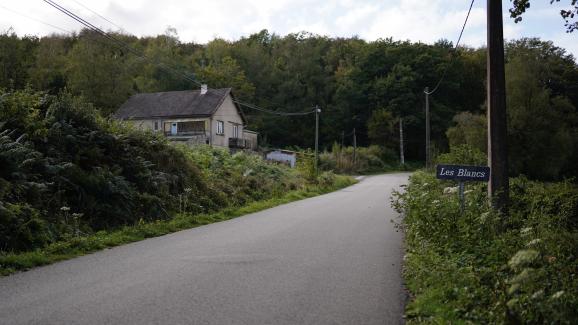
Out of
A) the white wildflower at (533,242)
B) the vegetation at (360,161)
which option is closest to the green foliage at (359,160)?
the vegetation at (360,161)

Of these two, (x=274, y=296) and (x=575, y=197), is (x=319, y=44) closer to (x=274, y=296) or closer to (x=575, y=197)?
(x=575, y=197)

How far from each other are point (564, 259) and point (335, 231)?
676 centimetres

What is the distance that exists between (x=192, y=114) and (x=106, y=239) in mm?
39695

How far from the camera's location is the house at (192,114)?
49.1 metres

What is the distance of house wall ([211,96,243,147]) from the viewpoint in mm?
49688

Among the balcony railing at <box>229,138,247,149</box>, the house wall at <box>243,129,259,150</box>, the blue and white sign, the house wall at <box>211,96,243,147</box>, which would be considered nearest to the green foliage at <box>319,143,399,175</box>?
the house wall at <box>243,129,259,150</box>

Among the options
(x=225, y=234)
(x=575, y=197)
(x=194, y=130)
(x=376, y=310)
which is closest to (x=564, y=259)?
(x=376, y=310)

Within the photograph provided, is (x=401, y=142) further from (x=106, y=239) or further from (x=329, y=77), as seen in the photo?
(x=106, y=239)

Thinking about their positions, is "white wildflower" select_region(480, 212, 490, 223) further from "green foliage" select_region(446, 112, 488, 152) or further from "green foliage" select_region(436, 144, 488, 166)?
"green foliage" select_region(446, 112, 488, 152)

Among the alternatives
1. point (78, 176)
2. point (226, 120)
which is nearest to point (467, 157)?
point (78, 176)

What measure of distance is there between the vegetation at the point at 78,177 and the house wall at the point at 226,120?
3002cm

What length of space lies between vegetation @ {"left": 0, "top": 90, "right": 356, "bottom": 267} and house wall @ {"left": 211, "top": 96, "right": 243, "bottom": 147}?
30.0 meters

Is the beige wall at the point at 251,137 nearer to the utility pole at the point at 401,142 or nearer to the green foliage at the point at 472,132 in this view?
the utility pole at the point at 401,142

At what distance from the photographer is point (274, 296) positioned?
21.1ft
